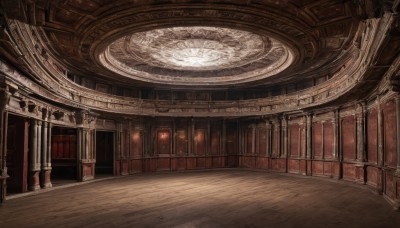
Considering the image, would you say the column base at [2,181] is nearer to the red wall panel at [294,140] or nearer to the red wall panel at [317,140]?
the red wall panel at [317,140]

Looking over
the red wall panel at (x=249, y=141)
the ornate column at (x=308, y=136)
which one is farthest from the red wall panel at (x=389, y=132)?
the red wall panel at (x=249, y=141)

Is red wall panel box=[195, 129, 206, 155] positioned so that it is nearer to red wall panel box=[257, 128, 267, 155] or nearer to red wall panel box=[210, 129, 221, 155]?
red wall panel box=[210, 129, 221, 155]

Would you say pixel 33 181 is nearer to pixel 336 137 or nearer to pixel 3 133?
pixel 3 133

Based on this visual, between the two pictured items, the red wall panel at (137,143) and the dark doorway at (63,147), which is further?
the red wall panel at (137,143)

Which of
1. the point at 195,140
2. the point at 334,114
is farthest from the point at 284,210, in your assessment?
the point at 195,140

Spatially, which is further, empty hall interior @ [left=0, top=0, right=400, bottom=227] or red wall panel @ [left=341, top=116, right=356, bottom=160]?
red wall panel @ [left=341, top=116, right=356, bottom=160]

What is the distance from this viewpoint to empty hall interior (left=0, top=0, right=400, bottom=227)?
7441mm

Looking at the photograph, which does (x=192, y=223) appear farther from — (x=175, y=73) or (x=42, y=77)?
(x=175, y=73)

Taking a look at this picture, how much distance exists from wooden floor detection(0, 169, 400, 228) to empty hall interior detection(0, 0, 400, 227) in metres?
0.07

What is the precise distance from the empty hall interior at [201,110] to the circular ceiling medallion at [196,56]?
0.09 m

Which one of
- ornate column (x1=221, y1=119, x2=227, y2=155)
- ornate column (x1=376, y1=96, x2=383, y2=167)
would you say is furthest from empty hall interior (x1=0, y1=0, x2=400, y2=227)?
ornate column (x1=221, y1=119, x2=227, y2=155)

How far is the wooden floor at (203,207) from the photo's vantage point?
6965mm

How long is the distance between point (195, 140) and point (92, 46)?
11.1m

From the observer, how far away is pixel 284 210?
815 cm
